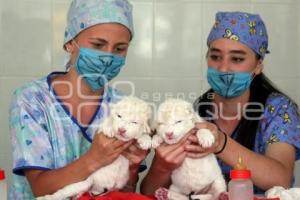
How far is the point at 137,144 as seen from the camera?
1.48m

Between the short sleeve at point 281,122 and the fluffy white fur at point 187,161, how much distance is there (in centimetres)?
34

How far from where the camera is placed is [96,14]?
1.70 m

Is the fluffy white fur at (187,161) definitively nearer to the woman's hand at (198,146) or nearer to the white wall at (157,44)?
the woman's hand at (198,146)

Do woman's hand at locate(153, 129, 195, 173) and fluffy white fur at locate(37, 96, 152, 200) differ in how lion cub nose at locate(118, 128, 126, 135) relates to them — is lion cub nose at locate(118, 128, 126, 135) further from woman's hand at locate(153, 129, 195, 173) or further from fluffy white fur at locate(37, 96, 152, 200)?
woman's hand at locate(153, 129, 195, 173)

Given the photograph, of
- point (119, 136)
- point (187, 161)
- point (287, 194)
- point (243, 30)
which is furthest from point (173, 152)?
point (243, 30)

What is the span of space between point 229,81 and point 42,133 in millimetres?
671

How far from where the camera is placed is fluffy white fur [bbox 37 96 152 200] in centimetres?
142

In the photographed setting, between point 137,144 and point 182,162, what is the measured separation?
0.14 metres

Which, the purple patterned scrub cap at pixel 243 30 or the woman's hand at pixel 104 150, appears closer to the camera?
the woman's hand at pixel 104 150

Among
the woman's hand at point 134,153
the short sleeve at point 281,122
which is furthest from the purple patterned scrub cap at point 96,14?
the short sleeve at point 281,122

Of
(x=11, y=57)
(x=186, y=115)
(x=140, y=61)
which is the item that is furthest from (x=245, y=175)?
(x=11, y=57)

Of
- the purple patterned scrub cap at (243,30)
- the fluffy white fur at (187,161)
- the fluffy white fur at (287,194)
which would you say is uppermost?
the purple patterned scrub cap at (243,30)

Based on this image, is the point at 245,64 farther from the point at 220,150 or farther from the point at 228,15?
the point at 220,150

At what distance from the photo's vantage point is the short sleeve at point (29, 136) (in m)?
1.57
